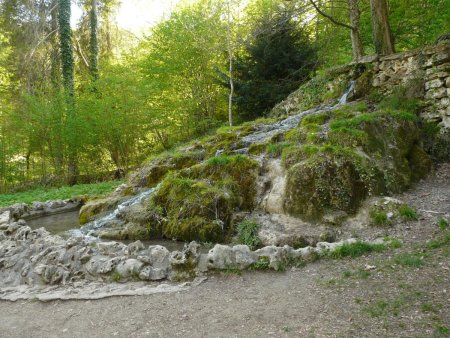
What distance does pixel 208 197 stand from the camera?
5.78 meters

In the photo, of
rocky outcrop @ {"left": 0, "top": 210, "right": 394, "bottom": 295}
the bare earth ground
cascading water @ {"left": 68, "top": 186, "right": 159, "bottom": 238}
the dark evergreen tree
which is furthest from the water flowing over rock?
the dark evergreen tree

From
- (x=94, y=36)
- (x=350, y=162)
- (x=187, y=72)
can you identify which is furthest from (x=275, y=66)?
(x=94, y=36)

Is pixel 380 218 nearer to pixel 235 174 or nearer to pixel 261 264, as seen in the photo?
pixel 261 264

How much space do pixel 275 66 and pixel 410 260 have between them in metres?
9.63

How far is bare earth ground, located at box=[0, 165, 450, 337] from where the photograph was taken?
8.50 feet

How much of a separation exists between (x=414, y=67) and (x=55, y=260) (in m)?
7.73

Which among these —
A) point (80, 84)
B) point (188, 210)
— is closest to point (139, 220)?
point (188, 210)

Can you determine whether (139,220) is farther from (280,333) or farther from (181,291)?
(280,333)

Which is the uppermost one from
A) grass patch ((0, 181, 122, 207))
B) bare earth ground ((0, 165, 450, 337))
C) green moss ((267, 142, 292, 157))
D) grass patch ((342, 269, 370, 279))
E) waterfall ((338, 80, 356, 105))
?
waterfall ((338, 80, 356, 105))

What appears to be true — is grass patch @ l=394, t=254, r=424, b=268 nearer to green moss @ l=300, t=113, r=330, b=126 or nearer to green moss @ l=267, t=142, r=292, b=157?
green moss @ l=267, t=142, r=292, b=157

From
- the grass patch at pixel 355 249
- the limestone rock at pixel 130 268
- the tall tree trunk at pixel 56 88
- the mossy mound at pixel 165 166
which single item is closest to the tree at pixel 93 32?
the tall tree trunk at pixel 56 88

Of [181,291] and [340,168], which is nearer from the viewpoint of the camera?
[181,291]

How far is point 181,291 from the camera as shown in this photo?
11.7 feet

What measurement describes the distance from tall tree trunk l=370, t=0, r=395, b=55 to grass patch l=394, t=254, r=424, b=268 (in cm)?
667
